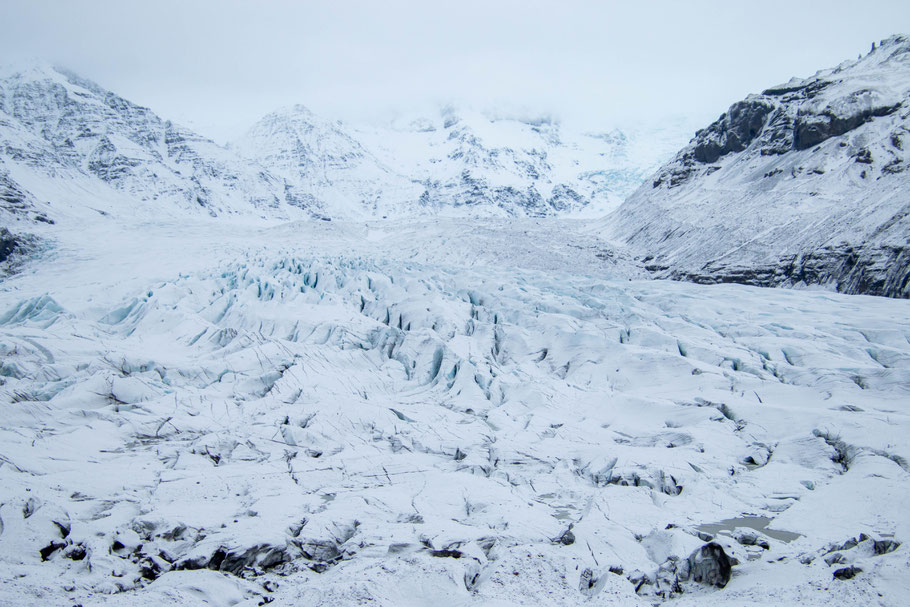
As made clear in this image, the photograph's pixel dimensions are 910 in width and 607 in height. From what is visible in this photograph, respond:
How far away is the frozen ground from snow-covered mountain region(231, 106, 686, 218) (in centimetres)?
7029

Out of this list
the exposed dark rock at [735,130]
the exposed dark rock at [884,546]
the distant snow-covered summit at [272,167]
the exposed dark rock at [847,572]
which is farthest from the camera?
the distant snow-covered summit at [272,167]

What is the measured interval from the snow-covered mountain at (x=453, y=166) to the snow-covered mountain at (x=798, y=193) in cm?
5311

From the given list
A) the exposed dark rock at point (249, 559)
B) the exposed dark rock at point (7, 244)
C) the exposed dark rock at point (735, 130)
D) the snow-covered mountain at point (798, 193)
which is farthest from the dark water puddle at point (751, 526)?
the exposed dark rock at point (735, 130)

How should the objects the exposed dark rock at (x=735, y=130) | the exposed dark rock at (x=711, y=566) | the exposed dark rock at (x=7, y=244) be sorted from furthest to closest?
the exposed dark rock at (x=735, y=130)
the exposed dark rock at (x=7, y=244)
the exposed dark rock at (x=711, y=566)

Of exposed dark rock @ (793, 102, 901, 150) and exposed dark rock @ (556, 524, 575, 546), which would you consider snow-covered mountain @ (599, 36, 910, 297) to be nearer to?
exposed dark rock @ (793, 102, 901, 150)

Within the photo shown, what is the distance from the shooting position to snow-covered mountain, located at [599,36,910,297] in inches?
953

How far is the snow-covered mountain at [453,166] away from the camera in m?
98.0

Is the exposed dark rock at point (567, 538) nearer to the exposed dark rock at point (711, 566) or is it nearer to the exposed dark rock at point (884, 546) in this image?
the exposed dark rock at point (711, 566)

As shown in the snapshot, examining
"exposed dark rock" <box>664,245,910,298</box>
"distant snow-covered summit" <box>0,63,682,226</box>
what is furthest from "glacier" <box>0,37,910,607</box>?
"distant snow-covered summit" <box>0,63,682,226</box>

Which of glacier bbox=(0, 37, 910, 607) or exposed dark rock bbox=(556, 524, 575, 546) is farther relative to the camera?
exposed dark rock bbox=(556, 524, 575, 546)

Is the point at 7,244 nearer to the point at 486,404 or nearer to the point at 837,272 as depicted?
the point at 486,404

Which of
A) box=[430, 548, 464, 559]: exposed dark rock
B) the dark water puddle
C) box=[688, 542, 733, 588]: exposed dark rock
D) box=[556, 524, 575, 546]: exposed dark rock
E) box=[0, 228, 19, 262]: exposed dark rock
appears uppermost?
box=[0, 228, 19, 262]: exposed dark rock

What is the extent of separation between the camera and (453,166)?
118 meters

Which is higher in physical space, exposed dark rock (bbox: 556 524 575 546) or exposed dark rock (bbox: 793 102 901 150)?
exposed dark rock (bbox: 793 102 901 150)
